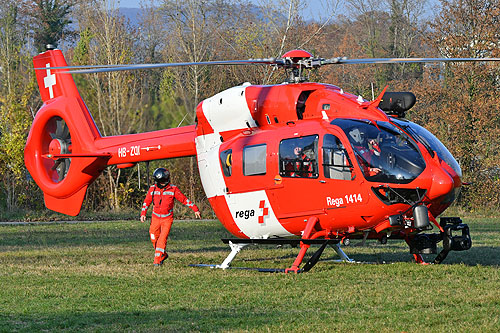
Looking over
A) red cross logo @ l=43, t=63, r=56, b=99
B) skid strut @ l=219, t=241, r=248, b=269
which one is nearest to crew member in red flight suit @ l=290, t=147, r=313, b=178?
skid strut @ l=219, t=241, r=248, b=269

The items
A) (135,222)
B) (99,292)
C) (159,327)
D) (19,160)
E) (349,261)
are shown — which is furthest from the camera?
(19,160)

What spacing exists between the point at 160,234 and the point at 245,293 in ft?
13.5

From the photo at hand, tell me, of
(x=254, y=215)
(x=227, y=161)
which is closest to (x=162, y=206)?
(x=227, y=161)

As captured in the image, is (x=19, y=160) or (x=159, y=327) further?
(x=19, y=160)

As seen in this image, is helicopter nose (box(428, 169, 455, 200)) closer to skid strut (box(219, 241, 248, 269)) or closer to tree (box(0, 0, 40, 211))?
skid strut (box(219, 241, 248, 269))

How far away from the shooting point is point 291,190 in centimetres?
1306

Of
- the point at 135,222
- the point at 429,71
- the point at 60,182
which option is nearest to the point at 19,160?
the point at 135,222

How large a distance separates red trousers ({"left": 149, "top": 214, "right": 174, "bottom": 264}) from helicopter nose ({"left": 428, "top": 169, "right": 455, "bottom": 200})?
16.8 feet

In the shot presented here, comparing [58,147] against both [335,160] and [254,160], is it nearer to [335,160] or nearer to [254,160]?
[254,160]

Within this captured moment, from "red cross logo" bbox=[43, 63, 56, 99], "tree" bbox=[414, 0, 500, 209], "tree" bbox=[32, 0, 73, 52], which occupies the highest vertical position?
"tree" bbox=[32, 0, 73, 52]

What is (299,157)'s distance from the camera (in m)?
12.9

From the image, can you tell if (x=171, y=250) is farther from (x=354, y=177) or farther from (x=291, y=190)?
(x=354, y=177)

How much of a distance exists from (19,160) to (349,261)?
22343 mm

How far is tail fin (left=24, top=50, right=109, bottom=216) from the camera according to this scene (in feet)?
56.7
